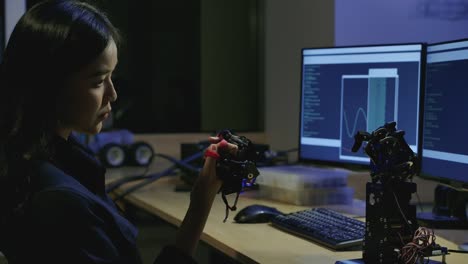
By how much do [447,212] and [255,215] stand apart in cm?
52

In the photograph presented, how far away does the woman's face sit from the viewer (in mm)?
1184

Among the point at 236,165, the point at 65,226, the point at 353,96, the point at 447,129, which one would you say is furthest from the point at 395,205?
the point at 353,96

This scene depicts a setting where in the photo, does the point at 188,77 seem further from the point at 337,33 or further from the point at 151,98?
the point at 337,33

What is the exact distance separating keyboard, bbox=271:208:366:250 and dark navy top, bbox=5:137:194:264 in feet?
1.43

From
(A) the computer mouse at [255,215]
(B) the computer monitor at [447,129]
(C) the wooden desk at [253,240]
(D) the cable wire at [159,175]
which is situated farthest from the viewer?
(D) the cable wire at [159,175]

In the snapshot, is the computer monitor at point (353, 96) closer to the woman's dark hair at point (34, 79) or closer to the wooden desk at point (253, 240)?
the wooden desk at point (253, 240)

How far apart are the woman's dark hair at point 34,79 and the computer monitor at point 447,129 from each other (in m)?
0.84

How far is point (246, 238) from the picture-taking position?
1523 mm

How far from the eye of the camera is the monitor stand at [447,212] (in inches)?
67.1

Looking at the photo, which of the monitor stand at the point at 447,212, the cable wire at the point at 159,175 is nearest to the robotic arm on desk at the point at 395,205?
the monitor stand at the point at 447,212

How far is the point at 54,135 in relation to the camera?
1.21m

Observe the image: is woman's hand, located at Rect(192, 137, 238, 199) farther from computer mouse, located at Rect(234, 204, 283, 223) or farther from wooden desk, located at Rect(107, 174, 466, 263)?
computer mouse, located at Rect(234, 204, 283, 223)

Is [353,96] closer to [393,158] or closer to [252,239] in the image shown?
[252,239]

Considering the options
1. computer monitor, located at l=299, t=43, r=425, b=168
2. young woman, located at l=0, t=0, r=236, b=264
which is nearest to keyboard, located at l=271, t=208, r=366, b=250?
computer monitor, located at l=299, t=43, r=425, b=168
